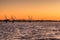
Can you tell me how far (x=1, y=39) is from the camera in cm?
820

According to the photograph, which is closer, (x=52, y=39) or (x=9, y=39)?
(x=9, y=39)

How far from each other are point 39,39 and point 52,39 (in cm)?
62

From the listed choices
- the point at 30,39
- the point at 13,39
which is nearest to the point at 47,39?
the point at 30,39

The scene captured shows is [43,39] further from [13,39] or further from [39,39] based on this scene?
[13,39]

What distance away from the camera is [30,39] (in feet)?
27.0

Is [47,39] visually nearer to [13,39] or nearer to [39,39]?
[39,39]

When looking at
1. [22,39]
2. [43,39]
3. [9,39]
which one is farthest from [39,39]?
[9,39]

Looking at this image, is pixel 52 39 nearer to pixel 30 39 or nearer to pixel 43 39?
pixel 43 39

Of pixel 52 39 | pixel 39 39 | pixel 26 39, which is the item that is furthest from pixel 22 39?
pixel 52 39

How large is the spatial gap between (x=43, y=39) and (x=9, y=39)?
1608mm

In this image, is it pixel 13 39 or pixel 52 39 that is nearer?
pixel 13 39

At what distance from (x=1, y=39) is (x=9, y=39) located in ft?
1.22

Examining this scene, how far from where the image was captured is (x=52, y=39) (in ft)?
28.8

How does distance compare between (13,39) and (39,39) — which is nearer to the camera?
(13,39)
